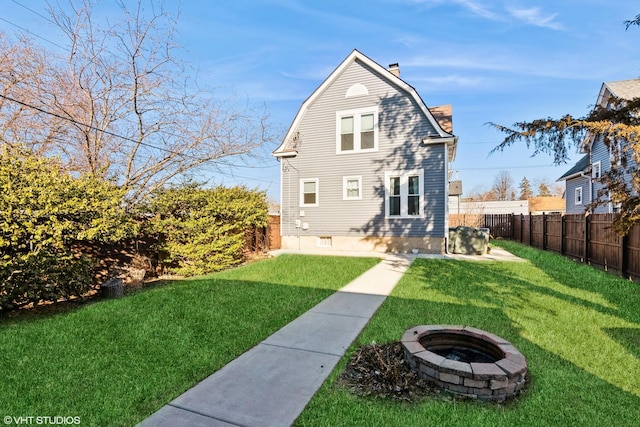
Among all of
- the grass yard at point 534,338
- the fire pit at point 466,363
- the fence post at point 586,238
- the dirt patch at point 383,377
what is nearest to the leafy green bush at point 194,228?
the grass yard at point 534,338

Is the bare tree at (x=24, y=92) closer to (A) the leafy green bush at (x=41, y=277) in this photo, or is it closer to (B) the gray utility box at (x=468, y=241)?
(A) the leafy green bush at (x=41, y=277)

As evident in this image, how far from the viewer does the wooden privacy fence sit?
7.70 metres

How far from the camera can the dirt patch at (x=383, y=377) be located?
2787 mm

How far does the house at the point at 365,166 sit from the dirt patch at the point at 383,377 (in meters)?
9.45

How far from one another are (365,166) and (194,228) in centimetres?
750

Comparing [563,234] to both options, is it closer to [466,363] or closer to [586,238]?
[586,238]

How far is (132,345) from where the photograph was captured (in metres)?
3.79

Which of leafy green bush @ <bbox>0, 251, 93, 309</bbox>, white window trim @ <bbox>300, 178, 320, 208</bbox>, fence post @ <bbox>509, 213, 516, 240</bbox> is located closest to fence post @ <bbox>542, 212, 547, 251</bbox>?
fence post @ <bbox>509, 213, 516, 240</bbox>

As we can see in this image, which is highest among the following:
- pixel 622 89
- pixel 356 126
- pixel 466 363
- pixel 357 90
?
pixel 622 89

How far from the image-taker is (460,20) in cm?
916

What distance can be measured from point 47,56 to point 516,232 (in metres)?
22.8

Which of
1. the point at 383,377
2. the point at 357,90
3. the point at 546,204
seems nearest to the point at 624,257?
the point at 383,377

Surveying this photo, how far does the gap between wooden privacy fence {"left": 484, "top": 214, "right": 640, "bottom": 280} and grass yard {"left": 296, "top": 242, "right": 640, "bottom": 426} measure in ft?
2.03

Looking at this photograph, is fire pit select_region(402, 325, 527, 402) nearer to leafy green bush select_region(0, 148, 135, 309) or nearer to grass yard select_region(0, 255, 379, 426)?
grass yard select_region(0, 255, 379, 426)
